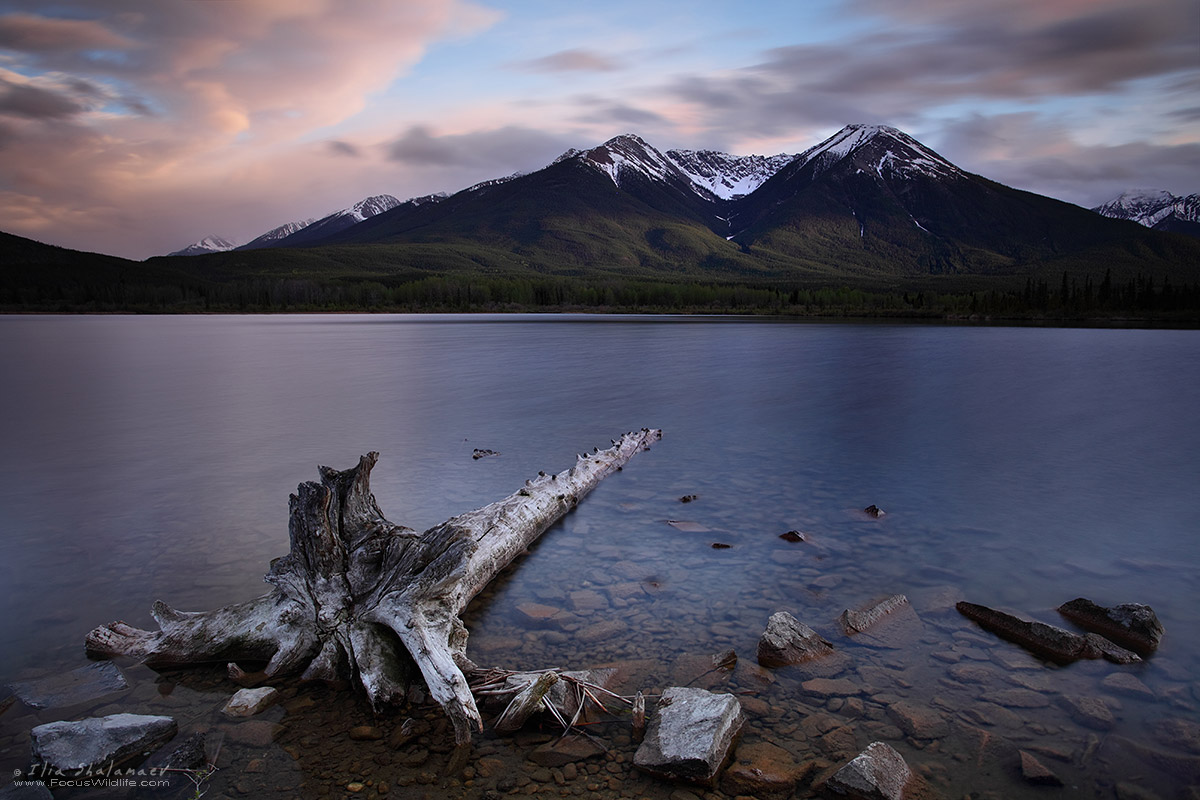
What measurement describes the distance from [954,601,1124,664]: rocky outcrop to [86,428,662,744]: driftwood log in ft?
15.4

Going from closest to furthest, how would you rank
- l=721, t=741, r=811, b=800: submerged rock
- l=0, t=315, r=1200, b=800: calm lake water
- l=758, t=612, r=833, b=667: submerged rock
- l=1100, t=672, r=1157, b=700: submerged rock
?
l=721, t=741, r=811, b=800: submerged rock
l=0, t=315, r=1200, b=800: calm lake water
l=1100, t=672, r=1157, b=700: submerged rock
l=758, t=612, r=833, b=667: submerged rock

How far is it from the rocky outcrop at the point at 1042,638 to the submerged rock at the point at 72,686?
728 centimetres

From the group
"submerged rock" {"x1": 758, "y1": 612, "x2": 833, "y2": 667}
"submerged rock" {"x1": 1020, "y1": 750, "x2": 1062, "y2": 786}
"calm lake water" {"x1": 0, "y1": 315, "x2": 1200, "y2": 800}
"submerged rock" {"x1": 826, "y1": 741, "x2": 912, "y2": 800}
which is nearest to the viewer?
"submerged rock" {"x1": 826, "y1": 741, "x2": 912, "y2": 800}

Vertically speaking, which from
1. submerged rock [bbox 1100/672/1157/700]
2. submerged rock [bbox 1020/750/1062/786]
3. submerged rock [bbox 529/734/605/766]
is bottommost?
submerged rock [bbox 529/734/605/766]

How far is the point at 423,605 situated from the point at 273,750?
1370mm

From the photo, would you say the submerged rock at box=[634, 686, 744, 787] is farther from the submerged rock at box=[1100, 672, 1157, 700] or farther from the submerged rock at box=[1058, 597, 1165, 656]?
the submerged rock at box=[1058, 597, 1165, 656]

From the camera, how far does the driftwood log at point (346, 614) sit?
5094 millimetres

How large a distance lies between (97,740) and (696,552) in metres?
5.74

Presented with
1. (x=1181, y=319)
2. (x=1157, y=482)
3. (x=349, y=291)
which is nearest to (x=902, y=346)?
(x=1157, y=482)

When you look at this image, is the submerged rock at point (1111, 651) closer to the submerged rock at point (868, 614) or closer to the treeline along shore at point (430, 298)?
the submerged rock at point (868, 614)

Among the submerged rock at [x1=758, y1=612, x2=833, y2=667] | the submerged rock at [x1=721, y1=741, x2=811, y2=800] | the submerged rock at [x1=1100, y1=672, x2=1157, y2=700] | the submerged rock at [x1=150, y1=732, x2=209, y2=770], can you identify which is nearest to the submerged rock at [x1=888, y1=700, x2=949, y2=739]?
the submerged rock at [x1=758, y1=612, x2=833, y2=667]

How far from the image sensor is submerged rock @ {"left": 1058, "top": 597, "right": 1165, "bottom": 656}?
580 centimetres

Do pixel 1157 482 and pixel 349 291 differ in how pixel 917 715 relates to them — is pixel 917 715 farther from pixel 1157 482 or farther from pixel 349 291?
pixel 349 291

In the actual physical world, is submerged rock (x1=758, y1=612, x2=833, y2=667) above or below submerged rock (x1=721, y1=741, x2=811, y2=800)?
above
